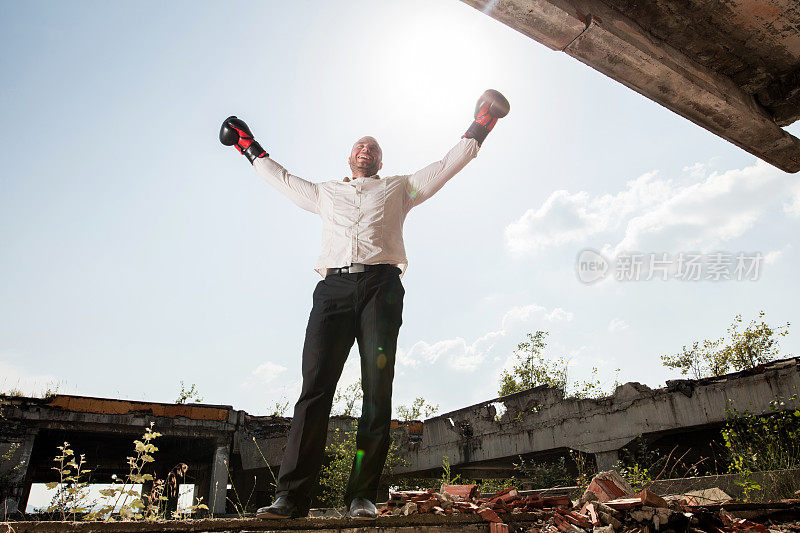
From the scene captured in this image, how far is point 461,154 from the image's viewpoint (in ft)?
9.89

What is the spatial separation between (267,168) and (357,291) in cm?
117

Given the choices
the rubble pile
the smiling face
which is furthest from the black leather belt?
the rubble pile

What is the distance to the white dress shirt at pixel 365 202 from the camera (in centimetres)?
280

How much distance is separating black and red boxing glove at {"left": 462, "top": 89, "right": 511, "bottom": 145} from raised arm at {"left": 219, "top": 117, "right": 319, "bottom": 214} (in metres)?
1.08

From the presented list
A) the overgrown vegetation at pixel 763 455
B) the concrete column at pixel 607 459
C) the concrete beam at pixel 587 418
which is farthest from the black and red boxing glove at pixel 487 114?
the concrete column at pixel 607 459

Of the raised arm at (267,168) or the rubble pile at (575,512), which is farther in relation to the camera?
the raised arm at (267,168)

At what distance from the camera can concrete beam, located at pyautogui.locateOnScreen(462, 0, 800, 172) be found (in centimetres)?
193

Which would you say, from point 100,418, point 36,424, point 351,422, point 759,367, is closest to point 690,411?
point 759,367

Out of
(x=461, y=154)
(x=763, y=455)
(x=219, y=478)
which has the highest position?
(x=461, y=154)

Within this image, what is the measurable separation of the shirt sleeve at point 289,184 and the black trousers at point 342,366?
655 millimetres

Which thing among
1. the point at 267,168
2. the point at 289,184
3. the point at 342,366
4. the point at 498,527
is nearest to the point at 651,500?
the point at 498,527

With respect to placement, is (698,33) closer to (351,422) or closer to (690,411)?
(690,411)

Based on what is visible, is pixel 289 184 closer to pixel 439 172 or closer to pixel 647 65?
pixel 439 172

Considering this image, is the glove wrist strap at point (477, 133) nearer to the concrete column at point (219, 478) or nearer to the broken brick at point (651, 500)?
the broken brick at point (651, 500)
